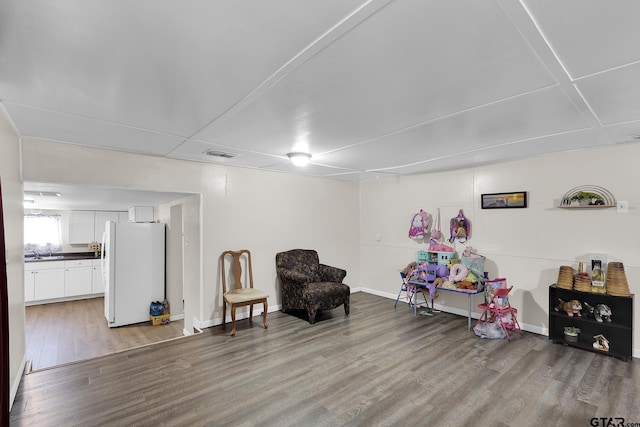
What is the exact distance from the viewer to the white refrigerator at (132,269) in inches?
199

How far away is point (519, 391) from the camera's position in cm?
257

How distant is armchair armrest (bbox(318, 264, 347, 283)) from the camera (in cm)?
489

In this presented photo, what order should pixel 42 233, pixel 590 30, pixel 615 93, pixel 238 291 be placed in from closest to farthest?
pixel 590 30 → pixel 615 93 → pixel 238 291 → pixel 42 233

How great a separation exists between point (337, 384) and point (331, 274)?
7.61ft

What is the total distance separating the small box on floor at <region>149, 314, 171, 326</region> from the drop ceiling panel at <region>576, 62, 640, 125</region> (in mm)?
6060

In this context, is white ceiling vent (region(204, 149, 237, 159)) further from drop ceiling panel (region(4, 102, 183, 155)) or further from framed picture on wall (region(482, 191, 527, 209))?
framed picture on wall (region(482, 191, 527, 209))

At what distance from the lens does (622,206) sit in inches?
130

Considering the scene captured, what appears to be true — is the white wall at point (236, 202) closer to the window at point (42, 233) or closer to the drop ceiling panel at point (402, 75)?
the drop ceiling panel at point (402, 75)

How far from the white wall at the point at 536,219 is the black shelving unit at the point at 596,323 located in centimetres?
17

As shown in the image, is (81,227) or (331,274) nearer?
(331,274)

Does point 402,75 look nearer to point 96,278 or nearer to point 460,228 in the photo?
point 460,228

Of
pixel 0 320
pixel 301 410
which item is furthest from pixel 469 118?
pixel 0 320

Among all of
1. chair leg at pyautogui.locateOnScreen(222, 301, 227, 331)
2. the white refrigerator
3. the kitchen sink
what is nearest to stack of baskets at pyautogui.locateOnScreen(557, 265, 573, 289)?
chair leg at pyautogui.locateOnScreen(222, 301, 227, 331)

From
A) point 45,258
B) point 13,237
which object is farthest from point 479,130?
point 45,258
